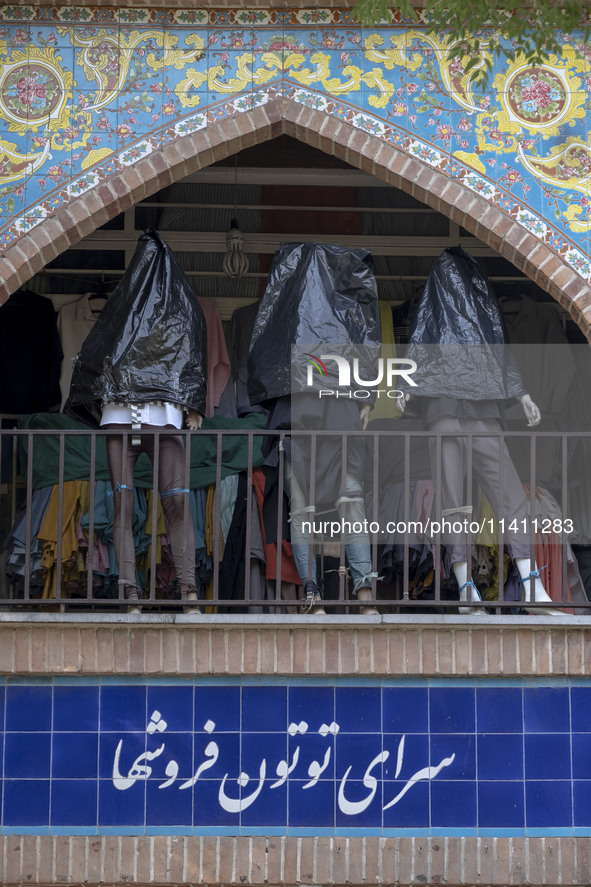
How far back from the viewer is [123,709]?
7770mm

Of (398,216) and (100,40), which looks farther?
(398,216)

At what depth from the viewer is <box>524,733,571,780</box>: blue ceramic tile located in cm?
770

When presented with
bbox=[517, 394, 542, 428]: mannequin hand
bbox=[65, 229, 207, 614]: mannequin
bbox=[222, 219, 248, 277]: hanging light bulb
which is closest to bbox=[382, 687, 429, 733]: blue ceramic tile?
bbox=[65, 229, 207, 614]: mannequin

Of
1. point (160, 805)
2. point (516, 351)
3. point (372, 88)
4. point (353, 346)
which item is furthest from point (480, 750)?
point (372, 88)

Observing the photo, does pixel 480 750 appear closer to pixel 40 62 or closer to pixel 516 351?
pixel 516 351

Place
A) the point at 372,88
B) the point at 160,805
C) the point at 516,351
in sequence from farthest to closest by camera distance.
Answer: the point at 516,351
the point at 372,88
the point at 160,805

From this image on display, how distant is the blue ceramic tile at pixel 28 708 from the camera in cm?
775

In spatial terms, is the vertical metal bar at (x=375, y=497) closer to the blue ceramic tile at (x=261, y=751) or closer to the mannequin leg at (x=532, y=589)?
the mannequin leg at (x=532, y=589)

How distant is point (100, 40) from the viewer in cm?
824

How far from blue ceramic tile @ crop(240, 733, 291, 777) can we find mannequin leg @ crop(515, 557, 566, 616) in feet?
5.25

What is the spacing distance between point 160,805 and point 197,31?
14.4 feet

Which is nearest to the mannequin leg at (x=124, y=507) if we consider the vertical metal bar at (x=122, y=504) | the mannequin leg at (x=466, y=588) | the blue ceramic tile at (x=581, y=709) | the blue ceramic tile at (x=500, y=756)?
the vertical metal bar at (x=122, y=504)

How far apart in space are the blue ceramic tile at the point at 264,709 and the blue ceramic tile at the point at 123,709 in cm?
55

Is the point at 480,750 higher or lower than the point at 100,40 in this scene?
lower
